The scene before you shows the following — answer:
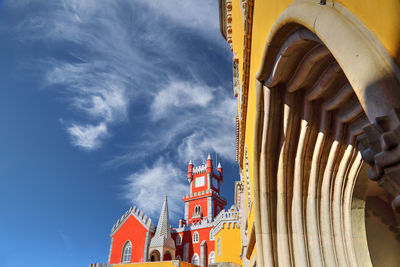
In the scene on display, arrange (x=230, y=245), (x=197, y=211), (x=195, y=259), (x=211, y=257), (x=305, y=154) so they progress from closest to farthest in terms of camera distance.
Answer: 1. (x=305, y=154)
2. (x=230, y=245)
3. (x=211, y=257)
4. (x=195, y=259)
5. (x=197, y=211)

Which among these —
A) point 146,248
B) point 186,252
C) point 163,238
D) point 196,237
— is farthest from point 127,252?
point 196,237

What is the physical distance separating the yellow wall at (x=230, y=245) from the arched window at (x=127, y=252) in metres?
12.0

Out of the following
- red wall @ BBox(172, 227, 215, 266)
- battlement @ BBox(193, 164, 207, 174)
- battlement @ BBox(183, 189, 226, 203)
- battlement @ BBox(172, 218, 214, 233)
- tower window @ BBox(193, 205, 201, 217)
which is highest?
battlement @ BBox(193, 164, 207, 174)

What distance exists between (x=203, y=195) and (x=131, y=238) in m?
13.0

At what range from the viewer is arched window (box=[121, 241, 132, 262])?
27719 millimetres

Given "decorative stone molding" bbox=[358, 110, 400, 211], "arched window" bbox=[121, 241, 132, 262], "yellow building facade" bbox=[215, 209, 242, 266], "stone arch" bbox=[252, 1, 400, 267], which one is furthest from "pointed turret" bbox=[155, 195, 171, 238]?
"decorative stone molding" bbox=[358, 110, 400, 211]

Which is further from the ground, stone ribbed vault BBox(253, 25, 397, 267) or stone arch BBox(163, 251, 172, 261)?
stone arch BBox(163, 251, 172, 261)

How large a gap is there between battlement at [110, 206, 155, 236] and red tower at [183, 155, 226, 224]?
9.60 metres

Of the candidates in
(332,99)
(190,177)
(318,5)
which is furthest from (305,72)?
(190,177)

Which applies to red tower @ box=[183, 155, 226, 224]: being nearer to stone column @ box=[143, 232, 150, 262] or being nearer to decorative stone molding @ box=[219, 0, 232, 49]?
stone column @ box=[143, 232, 150, 262]

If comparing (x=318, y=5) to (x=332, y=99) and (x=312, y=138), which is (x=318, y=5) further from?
(x=312, y=138)

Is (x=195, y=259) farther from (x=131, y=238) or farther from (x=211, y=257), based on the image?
(x=131, y=238)

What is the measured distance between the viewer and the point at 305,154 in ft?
12.7

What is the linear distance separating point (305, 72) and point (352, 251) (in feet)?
7.75
